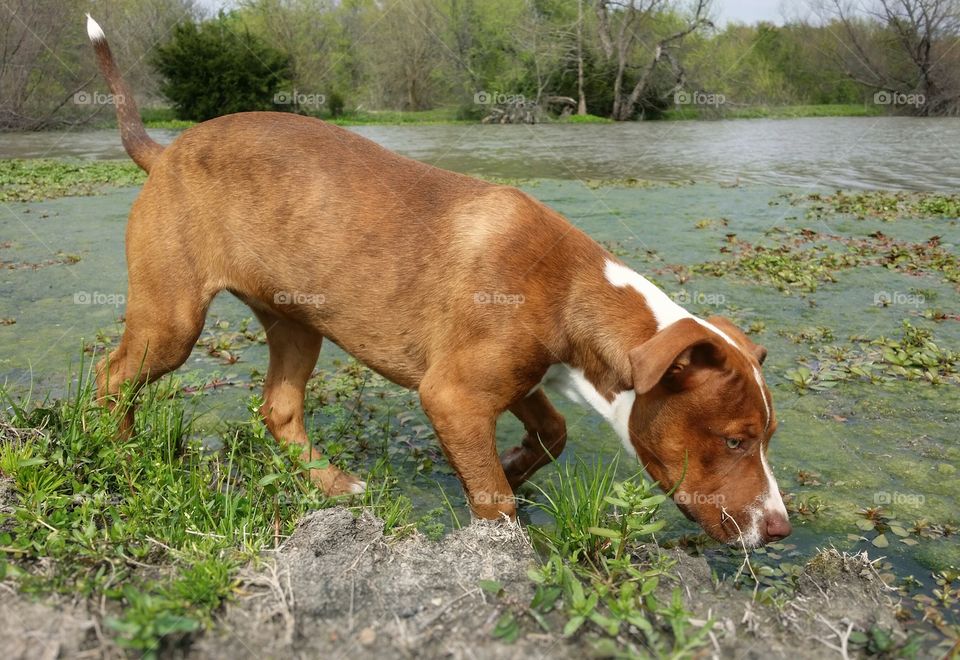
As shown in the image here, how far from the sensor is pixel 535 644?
2461mm

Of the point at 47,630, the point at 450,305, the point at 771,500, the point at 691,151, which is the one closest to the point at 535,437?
the point at 450,305

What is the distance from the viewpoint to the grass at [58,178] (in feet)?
48.0

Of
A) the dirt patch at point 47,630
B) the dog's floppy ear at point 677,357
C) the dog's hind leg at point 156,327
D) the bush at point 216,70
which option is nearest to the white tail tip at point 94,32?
the dog's hind leg at point 156,327

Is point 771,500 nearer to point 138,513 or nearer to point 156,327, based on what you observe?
point 138,513

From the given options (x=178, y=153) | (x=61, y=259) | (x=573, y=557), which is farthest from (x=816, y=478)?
(x=61, y=259)

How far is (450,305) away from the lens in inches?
154

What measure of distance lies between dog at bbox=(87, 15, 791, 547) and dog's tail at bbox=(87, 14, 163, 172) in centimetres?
4

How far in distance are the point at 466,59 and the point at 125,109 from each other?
4539 centimetres

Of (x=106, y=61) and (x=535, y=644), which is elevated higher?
(x=106, y=61)

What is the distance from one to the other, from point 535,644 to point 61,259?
338 inches

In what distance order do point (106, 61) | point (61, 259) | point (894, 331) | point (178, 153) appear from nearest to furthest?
1. point (178, 153)
2. point (106, 61)
3. point (894, 331)
4. point (61, 259)

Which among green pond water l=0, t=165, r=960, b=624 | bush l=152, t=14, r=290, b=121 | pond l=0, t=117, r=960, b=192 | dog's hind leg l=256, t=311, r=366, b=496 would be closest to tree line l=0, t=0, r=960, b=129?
bush l=152, t=14, r=290, b=121

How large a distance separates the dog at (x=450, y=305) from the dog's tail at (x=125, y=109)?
0.14ft

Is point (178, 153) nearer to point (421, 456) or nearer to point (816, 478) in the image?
point (421, 456)
